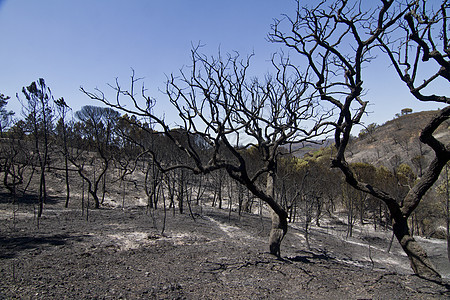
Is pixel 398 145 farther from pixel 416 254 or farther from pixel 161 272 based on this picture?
pixel 161 272

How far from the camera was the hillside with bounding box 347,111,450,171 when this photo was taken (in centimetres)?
4161

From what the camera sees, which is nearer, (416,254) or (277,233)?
(416,254)

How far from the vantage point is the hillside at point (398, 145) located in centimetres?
4161

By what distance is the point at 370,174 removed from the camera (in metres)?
24.6

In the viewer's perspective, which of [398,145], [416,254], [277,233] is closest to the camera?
[416,254]

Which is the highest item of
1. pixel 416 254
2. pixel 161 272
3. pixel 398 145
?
pixel 398 145

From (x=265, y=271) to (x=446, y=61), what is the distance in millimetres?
5476

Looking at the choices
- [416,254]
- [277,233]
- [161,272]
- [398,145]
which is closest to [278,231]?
[277,233]

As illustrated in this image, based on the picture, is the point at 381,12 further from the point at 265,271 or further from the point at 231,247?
the point at 231,247

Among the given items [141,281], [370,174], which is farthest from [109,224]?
[370,174]

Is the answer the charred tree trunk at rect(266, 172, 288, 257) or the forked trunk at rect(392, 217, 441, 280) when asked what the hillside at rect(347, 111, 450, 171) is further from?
the charred tree trunk at rect(266, 172, 288, 257)

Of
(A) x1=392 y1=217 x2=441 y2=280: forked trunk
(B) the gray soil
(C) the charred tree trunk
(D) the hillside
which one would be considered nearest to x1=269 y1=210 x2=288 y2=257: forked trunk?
(C) the charred tree trunk

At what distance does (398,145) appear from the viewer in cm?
4881

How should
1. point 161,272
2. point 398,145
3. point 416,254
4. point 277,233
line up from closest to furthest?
point 161,272
point 416,254
point 277,233
point 398,145
